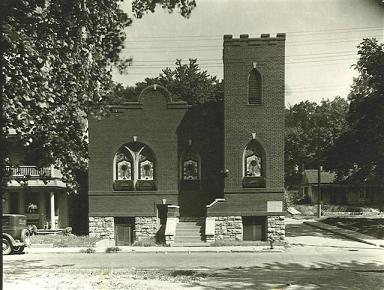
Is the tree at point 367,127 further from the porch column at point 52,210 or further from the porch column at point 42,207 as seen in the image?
the porch column at point 42,207

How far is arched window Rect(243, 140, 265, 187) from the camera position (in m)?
25.2

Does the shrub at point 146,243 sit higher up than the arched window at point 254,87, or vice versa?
the arched window at point 254,87

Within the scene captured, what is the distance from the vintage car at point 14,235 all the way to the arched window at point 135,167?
666cm

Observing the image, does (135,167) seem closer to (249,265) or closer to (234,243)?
(234,243)

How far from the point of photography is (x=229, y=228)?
24.6 meters

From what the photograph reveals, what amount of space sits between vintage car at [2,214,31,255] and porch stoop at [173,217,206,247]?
7178 mm

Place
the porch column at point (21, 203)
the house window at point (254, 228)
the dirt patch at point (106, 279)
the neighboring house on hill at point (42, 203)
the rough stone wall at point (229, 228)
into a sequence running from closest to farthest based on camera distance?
the dirt patch at point (106, 279), the rough stone wall at point (229, 228), the house window at point (254, 228), the neighboring house on hill at point (42, 203), the porch column at point (21, 203)

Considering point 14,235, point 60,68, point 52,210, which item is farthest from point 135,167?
point 60,68

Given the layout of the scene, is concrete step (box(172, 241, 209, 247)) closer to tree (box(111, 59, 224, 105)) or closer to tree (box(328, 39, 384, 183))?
tree (box(328, 39, 384, 183))

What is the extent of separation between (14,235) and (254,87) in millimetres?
14096

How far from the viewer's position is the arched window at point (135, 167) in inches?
1061

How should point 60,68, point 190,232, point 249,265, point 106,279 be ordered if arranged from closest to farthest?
1. point 60,68
2. point 106,279
3. point 249,265
4. point 190,232

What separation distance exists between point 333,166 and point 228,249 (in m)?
14.8

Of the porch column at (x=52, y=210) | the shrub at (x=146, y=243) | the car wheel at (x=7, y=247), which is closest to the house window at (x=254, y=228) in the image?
the shrub at (x=146, y=243)
